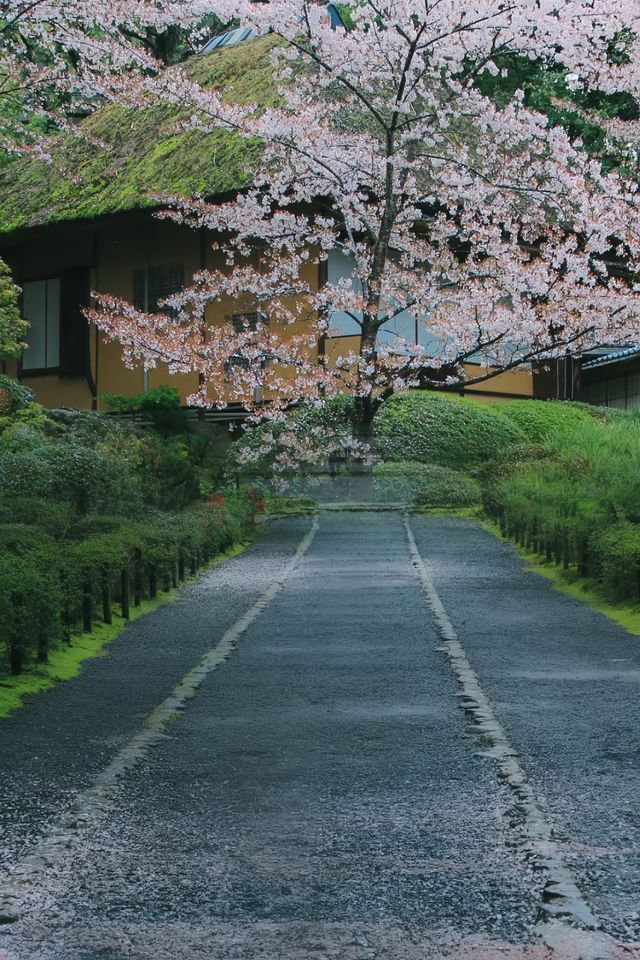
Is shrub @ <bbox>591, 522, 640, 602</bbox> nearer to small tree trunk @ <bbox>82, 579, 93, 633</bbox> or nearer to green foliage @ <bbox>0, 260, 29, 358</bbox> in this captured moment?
small tree trunk @ <bbox>82, 579, 93, 633</bbox>

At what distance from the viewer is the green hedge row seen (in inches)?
324

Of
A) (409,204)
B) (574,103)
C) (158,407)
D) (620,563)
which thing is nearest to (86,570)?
(620,563)

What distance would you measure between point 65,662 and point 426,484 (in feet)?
43.7

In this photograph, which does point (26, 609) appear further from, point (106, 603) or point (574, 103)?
point (574, 103)

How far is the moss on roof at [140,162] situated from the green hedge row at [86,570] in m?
10.5

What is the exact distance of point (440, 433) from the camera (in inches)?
896

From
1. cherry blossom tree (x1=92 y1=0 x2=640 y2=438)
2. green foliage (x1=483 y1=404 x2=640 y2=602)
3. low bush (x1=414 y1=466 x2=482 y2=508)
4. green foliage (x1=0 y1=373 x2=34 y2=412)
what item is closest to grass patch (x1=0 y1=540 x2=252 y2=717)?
green foliage (x1=483 y1=404 x2=640 y2=602)

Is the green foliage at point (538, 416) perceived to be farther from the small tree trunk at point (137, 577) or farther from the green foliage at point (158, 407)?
the small tree trunk at point (137, 577)

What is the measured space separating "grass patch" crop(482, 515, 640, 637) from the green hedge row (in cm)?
396

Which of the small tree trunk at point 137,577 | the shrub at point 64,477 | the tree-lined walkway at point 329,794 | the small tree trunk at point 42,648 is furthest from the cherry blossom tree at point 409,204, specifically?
the small tree trunk at point 42,648

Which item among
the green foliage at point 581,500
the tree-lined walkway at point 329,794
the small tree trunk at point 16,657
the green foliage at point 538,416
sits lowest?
the tree-lined walkway at point 329,794

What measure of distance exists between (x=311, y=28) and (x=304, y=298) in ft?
20.7

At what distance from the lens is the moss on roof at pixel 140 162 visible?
24.4 metres

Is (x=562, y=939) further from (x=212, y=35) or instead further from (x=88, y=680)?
(x=212, y=35)
